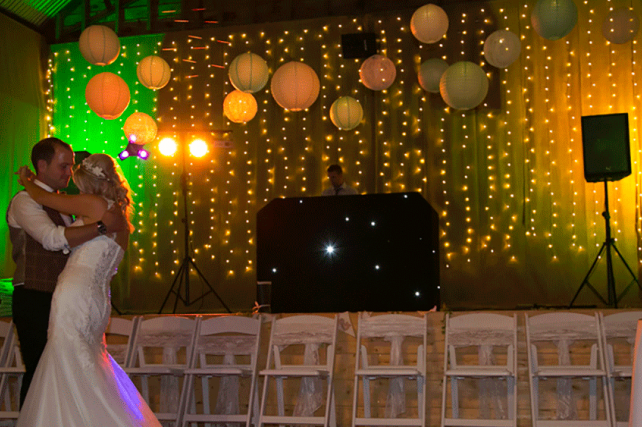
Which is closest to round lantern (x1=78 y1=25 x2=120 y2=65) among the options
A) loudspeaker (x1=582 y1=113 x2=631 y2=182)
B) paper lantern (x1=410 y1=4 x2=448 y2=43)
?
paper lantern (x1=410 y1=4 x2=448 y2=43)

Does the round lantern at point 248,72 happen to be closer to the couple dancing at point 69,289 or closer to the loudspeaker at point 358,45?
the loudspeaker at point 358,45

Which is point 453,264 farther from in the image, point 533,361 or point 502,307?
point 533,361

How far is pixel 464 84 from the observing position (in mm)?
5820

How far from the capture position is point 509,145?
7.74 m

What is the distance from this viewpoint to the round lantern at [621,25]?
6.30 meters

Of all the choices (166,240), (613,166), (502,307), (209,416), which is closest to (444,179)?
(502,307)

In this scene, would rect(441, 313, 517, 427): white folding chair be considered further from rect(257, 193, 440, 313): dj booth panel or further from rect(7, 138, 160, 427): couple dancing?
rect(7, 138, 160, 427): couple dancing

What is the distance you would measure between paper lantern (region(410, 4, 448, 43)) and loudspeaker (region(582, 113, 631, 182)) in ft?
4.91

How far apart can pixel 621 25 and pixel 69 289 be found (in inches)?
216

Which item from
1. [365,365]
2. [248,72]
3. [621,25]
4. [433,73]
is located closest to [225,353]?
[365,365]

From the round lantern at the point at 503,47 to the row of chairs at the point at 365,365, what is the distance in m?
2.86

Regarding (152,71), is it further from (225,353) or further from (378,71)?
(225,353)

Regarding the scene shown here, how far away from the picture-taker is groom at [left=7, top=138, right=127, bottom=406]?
297cm

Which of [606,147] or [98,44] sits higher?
[98,44]
